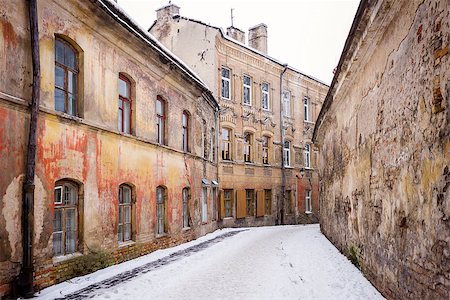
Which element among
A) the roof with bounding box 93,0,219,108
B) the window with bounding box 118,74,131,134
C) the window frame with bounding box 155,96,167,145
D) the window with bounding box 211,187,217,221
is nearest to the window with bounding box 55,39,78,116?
the roof with bounding box 93,0,219,108

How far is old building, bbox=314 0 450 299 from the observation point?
15.3ft

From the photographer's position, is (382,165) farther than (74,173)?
No

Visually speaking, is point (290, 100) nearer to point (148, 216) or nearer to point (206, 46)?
point (206, 46)

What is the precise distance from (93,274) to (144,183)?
12.3 ft

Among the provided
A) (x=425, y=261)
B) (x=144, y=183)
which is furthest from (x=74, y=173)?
(x=425, y=261)

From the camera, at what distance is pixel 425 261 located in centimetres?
508

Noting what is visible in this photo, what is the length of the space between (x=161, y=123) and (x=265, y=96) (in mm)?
14233

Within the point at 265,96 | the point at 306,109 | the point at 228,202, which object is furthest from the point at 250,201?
the point at 306,109

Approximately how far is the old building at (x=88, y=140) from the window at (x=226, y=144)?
857 centimetres

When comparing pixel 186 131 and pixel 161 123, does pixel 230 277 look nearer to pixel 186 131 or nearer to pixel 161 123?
pixel 161 123

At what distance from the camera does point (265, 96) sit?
1096 inches

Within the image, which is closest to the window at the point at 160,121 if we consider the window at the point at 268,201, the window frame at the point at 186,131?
the window frame at the point at 186,131

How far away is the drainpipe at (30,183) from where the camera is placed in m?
7.46

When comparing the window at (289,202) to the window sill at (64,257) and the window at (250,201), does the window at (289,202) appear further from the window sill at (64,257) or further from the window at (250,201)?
the window sill at (64,257)
